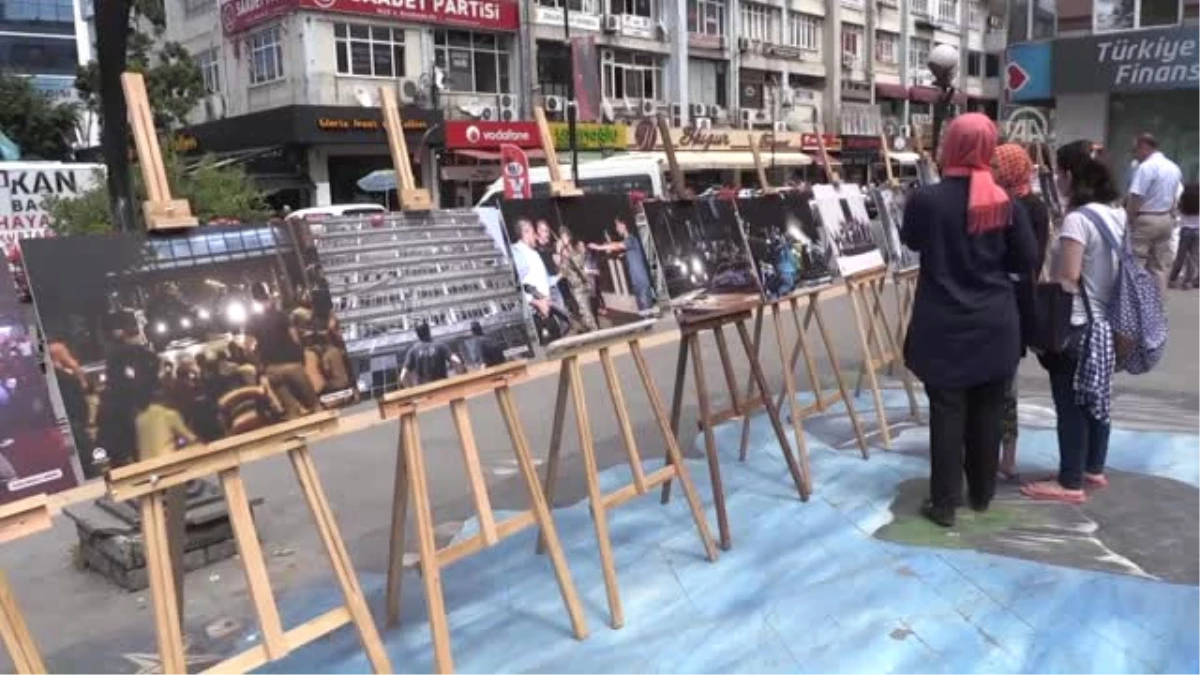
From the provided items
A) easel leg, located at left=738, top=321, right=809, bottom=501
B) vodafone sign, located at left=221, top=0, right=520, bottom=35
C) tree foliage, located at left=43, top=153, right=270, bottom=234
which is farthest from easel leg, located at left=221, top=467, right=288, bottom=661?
vodafone sign, located at left=221, top=0, right=520, bottom=35

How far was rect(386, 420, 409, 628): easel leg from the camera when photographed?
116 inches

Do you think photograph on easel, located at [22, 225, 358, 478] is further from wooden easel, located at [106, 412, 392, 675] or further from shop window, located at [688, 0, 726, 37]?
shop window, located at [688, 0, 726, 37]

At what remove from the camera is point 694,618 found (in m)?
3.13

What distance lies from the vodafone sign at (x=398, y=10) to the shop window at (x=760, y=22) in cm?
1046

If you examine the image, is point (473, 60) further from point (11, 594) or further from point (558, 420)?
point (11, 594)

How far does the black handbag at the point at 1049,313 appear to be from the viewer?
148 inches

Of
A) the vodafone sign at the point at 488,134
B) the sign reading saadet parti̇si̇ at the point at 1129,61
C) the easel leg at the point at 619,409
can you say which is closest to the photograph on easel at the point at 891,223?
the easel leg at the point at 619,409

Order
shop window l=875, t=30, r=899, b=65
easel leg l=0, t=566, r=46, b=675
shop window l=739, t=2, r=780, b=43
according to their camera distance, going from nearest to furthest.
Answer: easel leg l=0, t=566, r=46, b=675, shop window l=739, t=2, r=780, b=43, shop window l=875, t=30, r=899, b=65

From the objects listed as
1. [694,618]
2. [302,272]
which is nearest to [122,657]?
[302,272]

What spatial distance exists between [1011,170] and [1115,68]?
12.6 metres

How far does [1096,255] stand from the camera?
3805 mm

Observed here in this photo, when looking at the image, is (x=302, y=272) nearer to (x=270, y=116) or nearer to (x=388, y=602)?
(x=388, y=602)

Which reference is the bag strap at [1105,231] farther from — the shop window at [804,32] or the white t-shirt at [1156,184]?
the shop window at [804,32]

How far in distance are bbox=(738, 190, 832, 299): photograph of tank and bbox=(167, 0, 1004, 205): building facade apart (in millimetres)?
14276
